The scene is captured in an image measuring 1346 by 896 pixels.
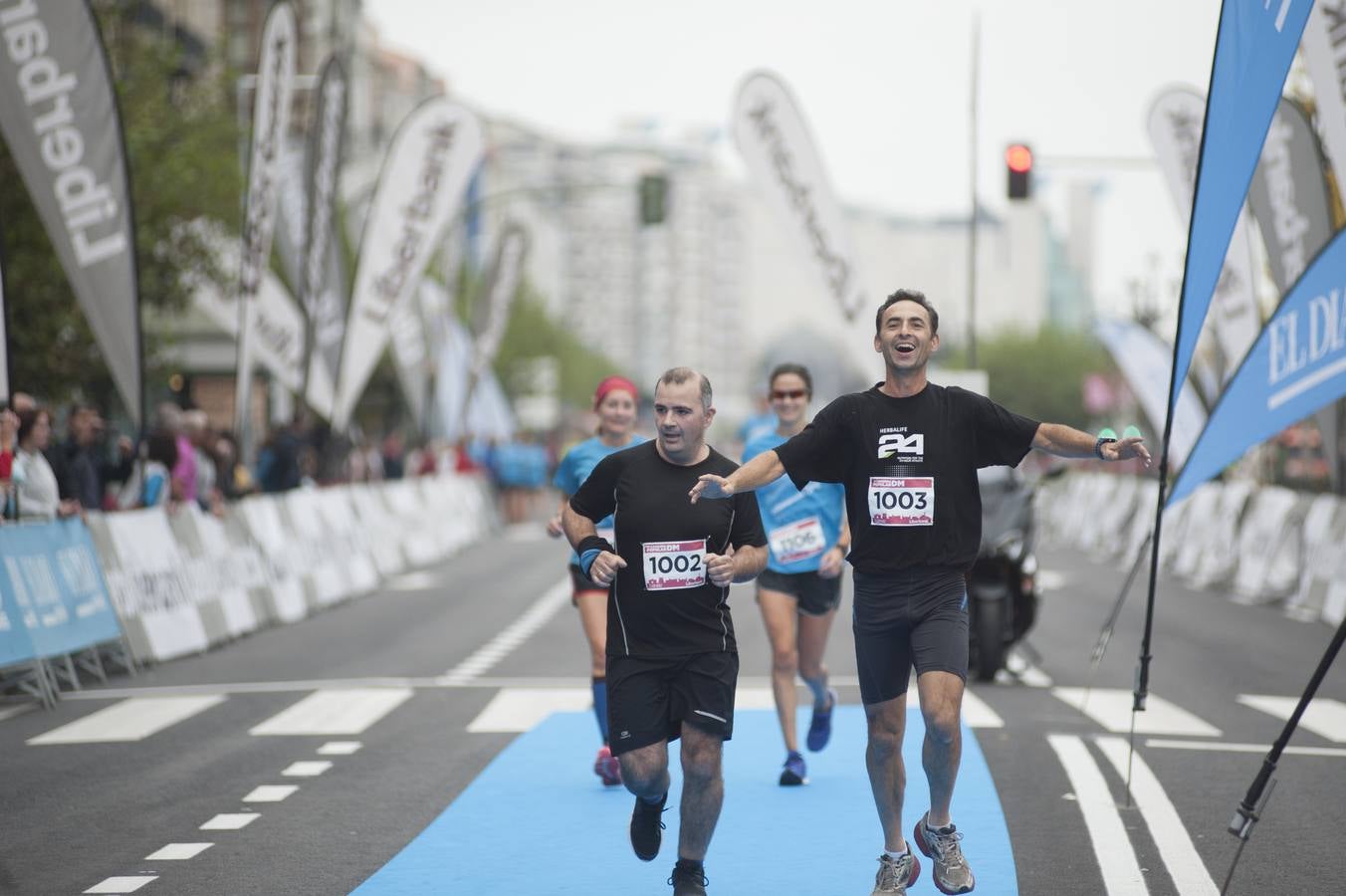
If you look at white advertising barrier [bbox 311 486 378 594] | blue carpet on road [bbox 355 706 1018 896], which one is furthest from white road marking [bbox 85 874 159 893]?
white advertising barrier [bbox 311 486 378 594]

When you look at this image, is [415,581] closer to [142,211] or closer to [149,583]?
[142,211]

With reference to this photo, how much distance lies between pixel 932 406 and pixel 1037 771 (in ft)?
12.1

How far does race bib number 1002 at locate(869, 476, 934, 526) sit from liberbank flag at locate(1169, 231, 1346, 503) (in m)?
2.96

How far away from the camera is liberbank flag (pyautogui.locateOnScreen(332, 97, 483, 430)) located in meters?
25.7

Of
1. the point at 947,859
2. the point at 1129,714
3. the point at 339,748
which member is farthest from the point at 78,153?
the point at 947,859

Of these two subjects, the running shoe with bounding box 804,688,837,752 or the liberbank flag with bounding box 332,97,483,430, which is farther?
the liberbank flag with bounding box 332,97,483,430

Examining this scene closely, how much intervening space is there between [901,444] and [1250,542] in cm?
1784

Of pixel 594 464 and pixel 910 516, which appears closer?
pixel 910 516

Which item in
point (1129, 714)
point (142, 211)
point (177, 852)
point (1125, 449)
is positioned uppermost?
point (142, 211)

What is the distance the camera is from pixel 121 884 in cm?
717

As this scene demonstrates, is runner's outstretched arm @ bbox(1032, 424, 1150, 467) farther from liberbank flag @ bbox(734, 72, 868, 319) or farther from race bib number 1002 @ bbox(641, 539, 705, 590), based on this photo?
liberbank flag @ bbox(734, 72, 868, 319)

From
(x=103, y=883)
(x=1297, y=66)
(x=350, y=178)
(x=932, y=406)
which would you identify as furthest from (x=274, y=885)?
(x=350, y=178)

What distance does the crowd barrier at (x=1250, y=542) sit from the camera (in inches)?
794

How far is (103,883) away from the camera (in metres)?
7.18
